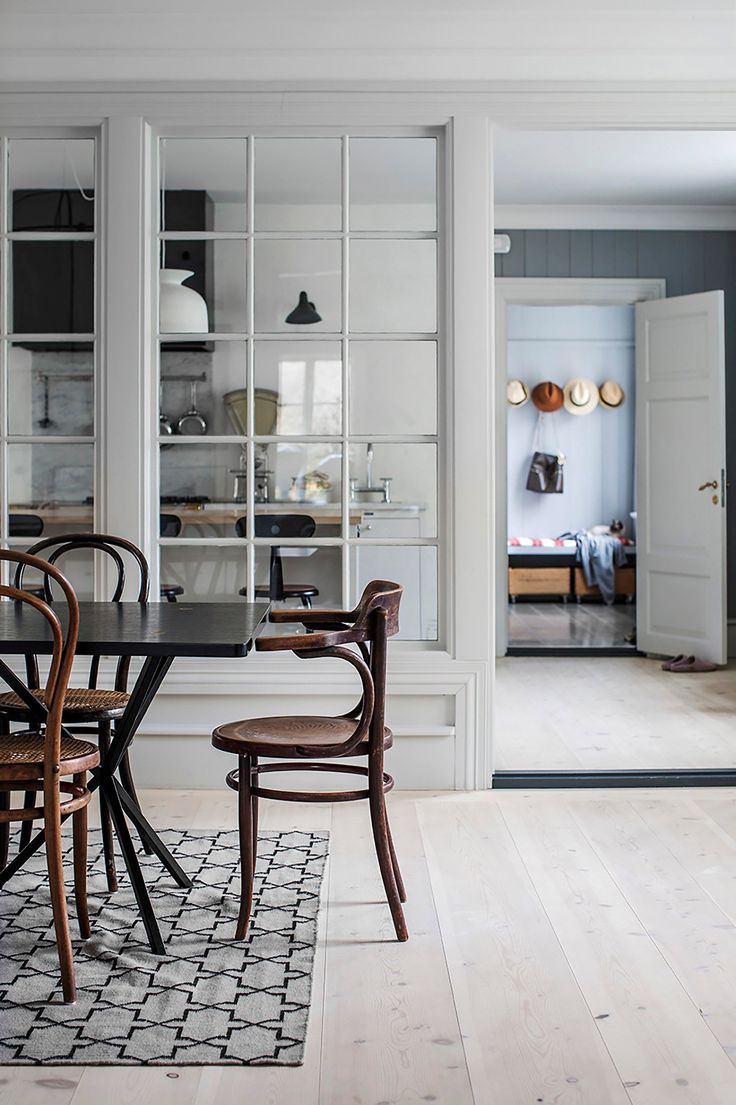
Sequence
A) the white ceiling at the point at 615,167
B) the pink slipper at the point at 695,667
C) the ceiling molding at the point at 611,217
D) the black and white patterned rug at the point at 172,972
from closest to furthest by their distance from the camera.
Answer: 1. the black and white patterned rug at the point at 172,972
2. the white ceiling at the point at 615,167
3. the pink slipper at the point at 695,667
4. the ceiling molding at the point at 611,217

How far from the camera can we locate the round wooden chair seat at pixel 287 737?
2.61m

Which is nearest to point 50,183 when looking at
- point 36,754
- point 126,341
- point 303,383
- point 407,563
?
point 126,341

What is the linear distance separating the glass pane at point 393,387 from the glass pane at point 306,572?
49 centimetres

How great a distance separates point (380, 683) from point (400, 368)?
1.81 m

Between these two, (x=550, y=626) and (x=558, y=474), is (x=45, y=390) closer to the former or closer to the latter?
(x=550, y=626)

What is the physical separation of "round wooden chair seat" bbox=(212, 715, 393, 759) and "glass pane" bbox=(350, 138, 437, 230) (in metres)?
2.04

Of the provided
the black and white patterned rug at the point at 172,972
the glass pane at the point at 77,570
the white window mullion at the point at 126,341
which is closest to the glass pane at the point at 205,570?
the white window mullion at the point at 126,341

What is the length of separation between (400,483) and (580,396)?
700 cm

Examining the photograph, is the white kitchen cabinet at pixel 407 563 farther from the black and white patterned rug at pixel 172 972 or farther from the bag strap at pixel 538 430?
the bag strap at pixel 538 430

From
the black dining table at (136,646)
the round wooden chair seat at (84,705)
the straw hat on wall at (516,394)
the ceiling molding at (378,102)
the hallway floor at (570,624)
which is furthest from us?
the straw hat on wall at (516,394)

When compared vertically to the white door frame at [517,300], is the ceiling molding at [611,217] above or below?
above

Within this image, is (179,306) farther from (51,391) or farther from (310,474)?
(310,474)

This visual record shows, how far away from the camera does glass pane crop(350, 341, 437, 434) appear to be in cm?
411

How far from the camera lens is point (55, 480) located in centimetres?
413
